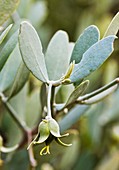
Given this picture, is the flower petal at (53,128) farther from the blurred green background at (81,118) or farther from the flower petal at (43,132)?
the blurred green background at (81,118)

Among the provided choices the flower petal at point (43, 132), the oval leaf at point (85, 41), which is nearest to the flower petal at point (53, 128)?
the flower petal at point (43, 132)

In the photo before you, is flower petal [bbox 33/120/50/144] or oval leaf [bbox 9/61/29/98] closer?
flower petal [bbox 33/120/50/144]

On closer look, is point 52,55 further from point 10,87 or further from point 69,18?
point 69,18

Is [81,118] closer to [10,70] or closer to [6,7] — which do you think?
[10,70]

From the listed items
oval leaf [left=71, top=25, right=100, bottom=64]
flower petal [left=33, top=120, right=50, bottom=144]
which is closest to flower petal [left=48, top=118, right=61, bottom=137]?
flower petal [left=33, top=120, right=50, bottom=144]

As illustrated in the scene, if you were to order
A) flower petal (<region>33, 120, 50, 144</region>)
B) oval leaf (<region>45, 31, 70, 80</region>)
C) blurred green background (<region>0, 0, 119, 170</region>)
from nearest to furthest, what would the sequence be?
flower petal (<region>33, 120, 50, 144</region>) < oval leaf (<region>45, 31, 70, 80</region>) < blurred green background (<region>0, 0, 119, 170</region>)

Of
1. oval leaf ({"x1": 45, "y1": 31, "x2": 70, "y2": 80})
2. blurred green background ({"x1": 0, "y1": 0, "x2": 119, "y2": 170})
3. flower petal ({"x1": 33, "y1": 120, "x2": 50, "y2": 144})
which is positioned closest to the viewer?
flower petal ({"x1": 33, "y1": 120, "x2": 50, "y2": 144})

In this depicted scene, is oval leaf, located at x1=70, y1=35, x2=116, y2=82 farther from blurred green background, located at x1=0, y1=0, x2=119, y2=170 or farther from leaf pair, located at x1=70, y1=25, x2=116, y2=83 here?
blurred green background, located at x1=0, y1=0, x2=119, y2=170
